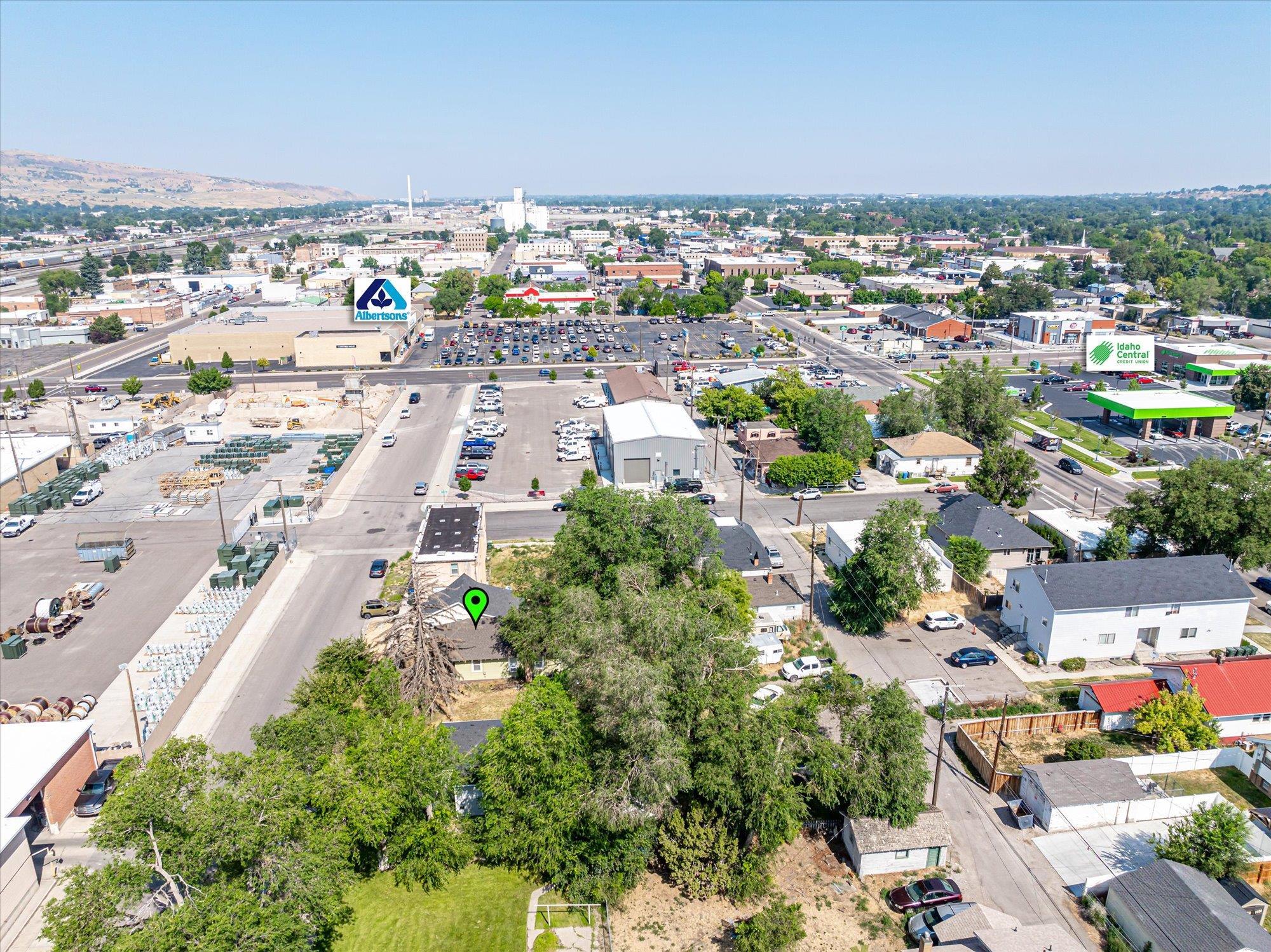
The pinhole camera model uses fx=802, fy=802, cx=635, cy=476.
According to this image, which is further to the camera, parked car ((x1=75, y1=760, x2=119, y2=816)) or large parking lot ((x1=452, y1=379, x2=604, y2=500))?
large parking lot ((x1=452, y1=379, x2=604, y2=500))

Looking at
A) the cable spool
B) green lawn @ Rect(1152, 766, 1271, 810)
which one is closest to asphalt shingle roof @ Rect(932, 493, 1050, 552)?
green lawn @ Rect(1152, 766, 1271, 810)

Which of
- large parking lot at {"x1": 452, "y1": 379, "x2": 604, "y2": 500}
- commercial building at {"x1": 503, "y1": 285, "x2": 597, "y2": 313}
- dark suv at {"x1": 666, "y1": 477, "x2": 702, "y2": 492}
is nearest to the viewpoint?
dark suv at {"x1": 666, "y1": 477, "x2": 702, "y2": 492}

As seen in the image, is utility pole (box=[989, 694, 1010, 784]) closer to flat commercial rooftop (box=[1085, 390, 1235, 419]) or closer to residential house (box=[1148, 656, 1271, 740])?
residential house (box=[1148, 656, 1271, 740])

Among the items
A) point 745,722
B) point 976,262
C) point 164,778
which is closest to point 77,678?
point 164,778

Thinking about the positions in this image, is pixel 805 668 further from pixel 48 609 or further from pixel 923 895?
pixel 48 609

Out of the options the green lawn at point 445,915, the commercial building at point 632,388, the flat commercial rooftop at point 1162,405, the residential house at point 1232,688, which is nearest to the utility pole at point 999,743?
the residential house at point 1232,688
